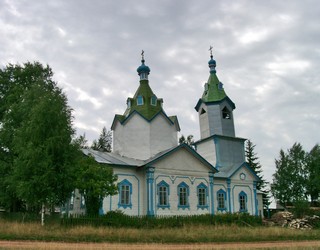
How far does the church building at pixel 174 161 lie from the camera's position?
25578 mm

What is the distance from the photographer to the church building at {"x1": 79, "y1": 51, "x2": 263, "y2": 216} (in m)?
25.6

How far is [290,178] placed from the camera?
149 feet

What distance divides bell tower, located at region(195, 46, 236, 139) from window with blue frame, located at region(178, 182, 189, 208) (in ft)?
29.1

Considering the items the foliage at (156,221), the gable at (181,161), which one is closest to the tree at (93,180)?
the foliage at (156,221)

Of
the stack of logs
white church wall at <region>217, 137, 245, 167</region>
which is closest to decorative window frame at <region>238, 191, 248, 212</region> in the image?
white church wall at <region>217, 137, 245, 167</region>

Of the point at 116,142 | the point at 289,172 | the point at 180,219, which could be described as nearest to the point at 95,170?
the point at 180,219

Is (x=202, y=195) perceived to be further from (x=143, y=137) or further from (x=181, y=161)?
(x=143, y=137)

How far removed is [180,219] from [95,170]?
17.9 ft

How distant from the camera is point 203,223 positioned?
66.8ft

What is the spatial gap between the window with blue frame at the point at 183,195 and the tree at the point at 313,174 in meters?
24.0

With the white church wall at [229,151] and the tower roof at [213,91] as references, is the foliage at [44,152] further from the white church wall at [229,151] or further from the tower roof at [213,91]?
the tower roof at [213,91]

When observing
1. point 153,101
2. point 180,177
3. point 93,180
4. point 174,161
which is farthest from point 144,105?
point 93,180

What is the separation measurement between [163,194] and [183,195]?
6.15 ft

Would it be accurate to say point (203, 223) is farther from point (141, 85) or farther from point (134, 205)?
point (141, 85)
